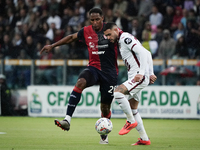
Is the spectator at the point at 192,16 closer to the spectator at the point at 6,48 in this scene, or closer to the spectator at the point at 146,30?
the spectator at the point at 146,30

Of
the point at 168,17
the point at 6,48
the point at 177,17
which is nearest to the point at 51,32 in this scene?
the point at 6,48

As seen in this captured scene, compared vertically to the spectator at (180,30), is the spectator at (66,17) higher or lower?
higher

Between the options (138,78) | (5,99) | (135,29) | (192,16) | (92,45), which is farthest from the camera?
(135,29)

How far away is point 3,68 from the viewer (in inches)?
587

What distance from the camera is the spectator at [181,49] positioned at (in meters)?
13.7

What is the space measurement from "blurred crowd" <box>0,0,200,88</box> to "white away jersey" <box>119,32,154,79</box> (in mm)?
6956

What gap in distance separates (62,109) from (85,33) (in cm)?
677

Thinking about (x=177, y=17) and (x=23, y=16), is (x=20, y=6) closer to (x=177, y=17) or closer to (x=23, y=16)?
(x=23, y=16)

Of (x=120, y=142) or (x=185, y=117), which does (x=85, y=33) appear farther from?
(x=185, y=117)

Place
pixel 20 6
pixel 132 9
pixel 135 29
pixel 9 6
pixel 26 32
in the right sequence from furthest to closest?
1. pixel 9 6
2. pixel 20 6
3. pixel 26 32
4. pixel 132 9
5. pixel 135 29

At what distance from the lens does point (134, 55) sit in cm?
689

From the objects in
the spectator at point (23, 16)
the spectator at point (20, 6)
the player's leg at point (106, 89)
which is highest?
the spectator at point (20, 6)

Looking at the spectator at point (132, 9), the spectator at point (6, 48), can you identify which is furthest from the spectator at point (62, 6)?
the spectator at point (132, 9)

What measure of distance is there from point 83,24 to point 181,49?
4333 millimetres
